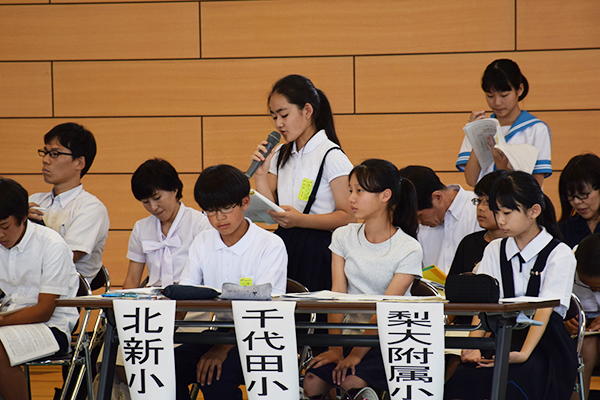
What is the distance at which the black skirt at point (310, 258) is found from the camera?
2.49 m

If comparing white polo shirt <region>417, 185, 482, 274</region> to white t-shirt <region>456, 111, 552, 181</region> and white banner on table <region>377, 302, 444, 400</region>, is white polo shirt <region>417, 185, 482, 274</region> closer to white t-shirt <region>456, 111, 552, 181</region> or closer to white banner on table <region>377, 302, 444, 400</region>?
white t-shirt <region>456, 111, 552, 181</region>

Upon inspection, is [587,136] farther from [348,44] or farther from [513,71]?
Answer: [348,44]

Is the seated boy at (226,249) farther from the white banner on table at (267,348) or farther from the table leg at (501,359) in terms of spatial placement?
the table leg at (501,359)

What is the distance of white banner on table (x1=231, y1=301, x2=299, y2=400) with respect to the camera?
5.43ft

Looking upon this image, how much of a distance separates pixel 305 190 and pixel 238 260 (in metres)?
0.47

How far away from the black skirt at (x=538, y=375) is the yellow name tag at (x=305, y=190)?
927mm

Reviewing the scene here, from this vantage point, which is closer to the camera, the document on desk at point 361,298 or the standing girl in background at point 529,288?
the document on desk at point 361,298

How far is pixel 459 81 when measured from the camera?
13.2 feet

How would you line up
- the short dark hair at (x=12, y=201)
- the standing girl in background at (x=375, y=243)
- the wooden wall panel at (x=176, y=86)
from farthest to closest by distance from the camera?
1. the wooden wall panel at (x=176, y=86)
2. the short dark hair at (x=12, y=201)
3. the standing girl in background at (x=375, y=243)

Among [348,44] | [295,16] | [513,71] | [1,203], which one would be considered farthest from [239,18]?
[1,203]

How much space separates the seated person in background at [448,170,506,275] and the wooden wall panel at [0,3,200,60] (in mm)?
2379

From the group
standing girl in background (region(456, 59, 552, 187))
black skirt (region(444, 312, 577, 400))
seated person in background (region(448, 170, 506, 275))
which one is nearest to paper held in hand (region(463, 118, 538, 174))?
standing girl in background (region(456, 59, 552, 187))

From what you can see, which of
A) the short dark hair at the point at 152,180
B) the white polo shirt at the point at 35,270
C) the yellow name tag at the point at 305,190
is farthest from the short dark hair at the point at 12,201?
the yellow name tag at the point at 305,190

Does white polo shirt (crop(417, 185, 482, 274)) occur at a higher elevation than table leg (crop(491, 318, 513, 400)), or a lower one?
higher
